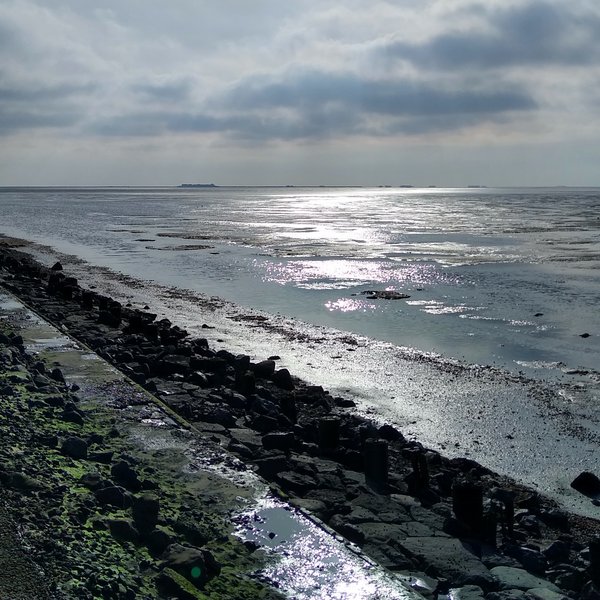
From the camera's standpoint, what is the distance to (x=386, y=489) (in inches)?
320

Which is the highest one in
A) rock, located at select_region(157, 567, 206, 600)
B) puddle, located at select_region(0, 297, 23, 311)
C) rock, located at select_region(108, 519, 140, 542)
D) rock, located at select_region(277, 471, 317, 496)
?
puddle, located at select_region(0, 297, 23, 311)

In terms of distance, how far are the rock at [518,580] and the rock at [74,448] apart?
4197 mm

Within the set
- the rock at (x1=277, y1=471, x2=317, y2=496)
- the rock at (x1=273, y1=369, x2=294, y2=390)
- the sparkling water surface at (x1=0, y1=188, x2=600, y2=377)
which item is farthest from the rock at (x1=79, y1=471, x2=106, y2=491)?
the sparkling water surface at (x1=0, y1=188, x2=600, y2=377)

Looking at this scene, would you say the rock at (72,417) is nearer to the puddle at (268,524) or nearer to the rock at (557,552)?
the puddle at (268,524)

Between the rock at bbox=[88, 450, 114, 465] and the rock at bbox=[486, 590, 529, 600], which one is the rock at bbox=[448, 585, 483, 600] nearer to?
the rock at bbox=[486, 590, 529, 600]

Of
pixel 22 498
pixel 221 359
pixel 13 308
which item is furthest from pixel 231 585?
pixel 13 308

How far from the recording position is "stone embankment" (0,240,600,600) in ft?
20.8

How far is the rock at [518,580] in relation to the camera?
19.8ft

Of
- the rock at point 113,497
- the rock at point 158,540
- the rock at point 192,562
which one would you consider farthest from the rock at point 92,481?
the rock at point 192,562

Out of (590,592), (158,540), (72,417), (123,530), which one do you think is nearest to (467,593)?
(590,592)

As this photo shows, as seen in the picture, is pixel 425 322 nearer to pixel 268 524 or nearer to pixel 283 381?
pixel 283 381

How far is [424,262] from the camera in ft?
112

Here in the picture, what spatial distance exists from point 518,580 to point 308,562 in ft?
6.55

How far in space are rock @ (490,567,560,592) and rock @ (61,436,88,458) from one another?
4197 mm
